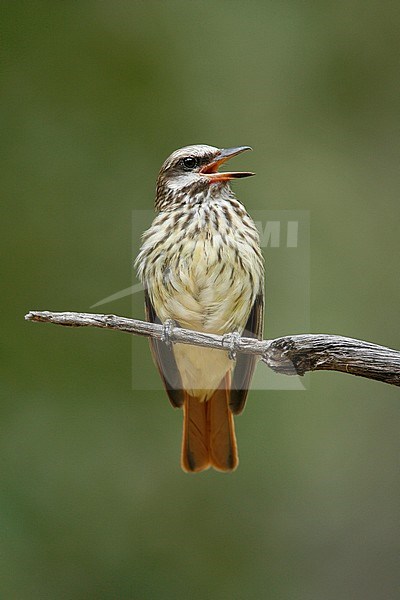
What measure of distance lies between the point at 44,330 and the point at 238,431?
1.45 ft

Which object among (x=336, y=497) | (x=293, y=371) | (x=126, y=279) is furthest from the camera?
(x=336, y=497)

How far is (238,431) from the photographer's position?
5.14ft

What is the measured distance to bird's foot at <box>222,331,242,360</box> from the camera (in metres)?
1.41

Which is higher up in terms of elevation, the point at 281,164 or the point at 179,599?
the point at 281,164

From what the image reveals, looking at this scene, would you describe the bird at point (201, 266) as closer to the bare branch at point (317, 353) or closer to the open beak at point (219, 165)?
the open beak at point (219, 165)

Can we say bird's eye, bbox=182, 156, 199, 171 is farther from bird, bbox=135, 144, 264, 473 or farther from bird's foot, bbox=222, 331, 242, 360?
bird's foot, bbox=222, 331, 242, 360

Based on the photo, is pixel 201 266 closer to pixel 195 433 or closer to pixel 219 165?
pixel 219 165

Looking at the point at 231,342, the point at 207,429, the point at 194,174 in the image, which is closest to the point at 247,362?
the point at 231,342

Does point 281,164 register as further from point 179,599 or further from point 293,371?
point 179,599

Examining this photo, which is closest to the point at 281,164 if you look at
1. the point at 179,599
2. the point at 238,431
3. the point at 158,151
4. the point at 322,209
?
Answer: the point at 322,209

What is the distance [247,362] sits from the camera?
1463mm

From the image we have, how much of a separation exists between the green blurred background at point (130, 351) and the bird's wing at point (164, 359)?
0.04 meters

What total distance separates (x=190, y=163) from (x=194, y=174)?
0.02m

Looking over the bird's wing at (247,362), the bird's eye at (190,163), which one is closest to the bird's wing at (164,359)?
the bird's wing at (247,362)
